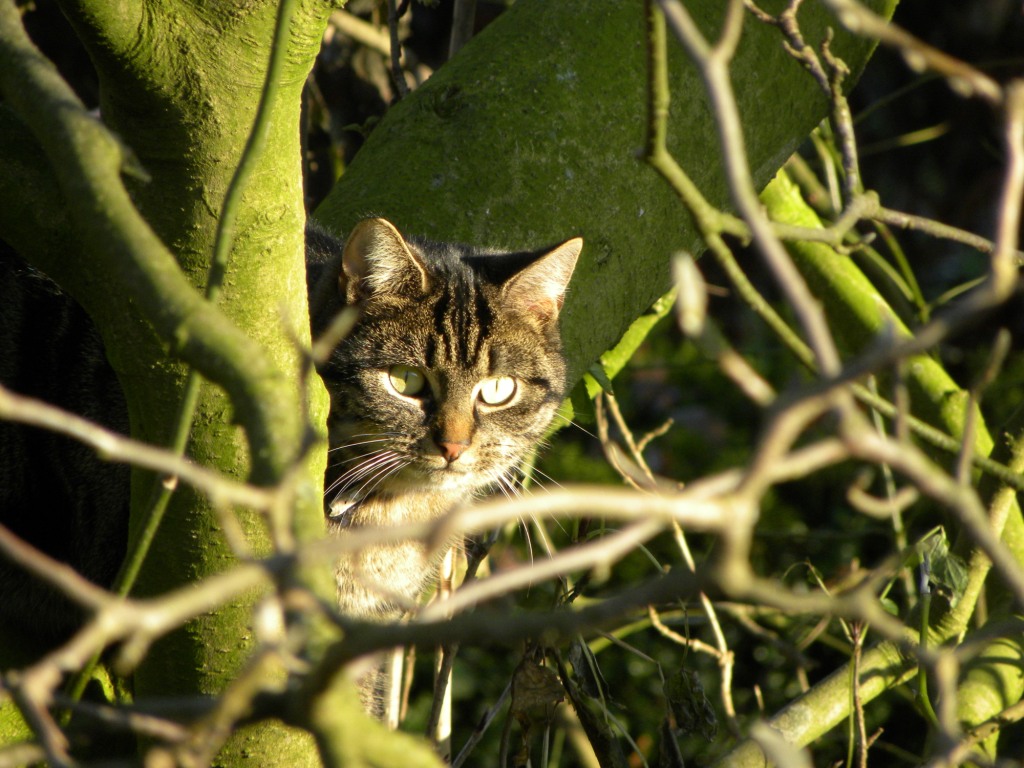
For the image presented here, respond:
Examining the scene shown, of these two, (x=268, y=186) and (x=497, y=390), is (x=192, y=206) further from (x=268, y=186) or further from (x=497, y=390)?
(x=497, y=390)

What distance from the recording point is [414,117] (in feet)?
6.31

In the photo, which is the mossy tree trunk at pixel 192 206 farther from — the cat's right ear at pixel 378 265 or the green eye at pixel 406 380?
the green eye at pixel 406 380

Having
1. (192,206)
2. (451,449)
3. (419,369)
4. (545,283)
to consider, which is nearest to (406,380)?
(419,369)

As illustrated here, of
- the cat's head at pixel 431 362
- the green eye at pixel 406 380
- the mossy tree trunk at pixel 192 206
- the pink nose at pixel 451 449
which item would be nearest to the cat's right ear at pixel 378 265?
the cat's head at pixel 431 362

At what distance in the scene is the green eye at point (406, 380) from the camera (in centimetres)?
201

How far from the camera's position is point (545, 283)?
191 centimetres

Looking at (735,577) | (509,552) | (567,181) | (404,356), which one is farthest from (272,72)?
(509,552)

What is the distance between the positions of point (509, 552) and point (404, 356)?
63.6 inches

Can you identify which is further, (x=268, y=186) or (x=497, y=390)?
(x=497, y=390)

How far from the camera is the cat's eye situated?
2.10 meters

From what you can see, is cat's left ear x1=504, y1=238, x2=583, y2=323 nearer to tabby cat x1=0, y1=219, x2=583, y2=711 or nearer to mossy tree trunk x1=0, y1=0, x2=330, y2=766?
tabby cat x1=0, y1=219, x2=583, y2=711

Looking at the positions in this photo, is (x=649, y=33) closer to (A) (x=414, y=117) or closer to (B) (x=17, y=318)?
(A) (x=414, y=117)

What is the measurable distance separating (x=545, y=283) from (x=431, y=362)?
274 mm

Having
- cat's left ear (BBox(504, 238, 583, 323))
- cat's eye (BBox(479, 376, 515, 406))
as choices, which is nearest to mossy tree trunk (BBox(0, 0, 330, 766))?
cat's left ear (BBox(504, 238, 583, 323))
